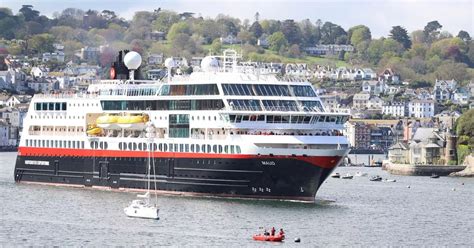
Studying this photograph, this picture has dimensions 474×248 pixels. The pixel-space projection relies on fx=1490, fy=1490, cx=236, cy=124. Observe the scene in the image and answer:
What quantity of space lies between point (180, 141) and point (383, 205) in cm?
1230

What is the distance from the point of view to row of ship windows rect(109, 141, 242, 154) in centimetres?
7762

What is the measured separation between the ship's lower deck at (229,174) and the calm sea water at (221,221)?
82cm

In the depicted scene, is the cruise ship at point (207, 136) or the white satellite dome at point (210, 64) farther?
the white satellite dome at point (210, 64)

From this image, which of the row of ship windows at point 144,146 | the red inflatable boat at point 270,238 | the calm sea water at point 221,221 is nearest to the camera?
the red inflatable boat at point 270,238

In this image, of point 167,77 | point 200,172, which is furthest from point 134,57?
point 200,172

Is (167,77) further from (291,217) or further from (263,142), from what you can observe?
(291,217)

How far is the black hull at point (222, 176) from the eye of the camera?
251 ft

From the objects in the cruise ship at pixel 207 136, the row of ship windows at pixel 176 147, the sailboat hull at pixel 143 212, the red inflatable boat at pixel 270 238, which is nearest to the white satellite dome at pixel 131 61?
the cruise ship at pixel 207 136

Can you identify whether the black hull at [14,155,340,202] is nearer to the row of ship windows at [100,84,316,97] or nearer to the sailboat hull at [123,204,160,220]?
the row of ship windows at [100,84,316,97]

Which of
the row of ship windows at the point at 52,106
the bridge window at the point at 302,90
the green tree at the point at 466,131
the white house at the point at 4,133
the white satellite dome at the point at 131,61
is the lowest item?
the white house at the point at 4,133

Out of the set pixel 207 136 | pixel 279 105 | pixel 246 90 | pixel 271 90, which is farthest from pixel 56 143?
pixel 279 105

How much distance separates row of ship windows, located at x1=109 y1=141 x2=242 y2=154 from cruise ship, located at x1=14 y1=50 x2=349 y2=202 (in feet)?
0.17

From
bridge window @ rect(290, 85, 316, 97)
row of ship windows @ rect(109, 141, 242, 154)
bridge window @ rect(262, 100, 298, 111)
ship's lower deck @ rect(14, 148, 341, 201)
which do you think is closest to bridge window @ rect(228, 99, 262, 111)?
bridge window @ rect(262, 100, 298, 111)

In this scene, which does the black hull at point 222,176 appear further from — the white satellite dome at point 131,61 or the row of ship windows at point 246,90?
the white satellite dome at point 131,61
